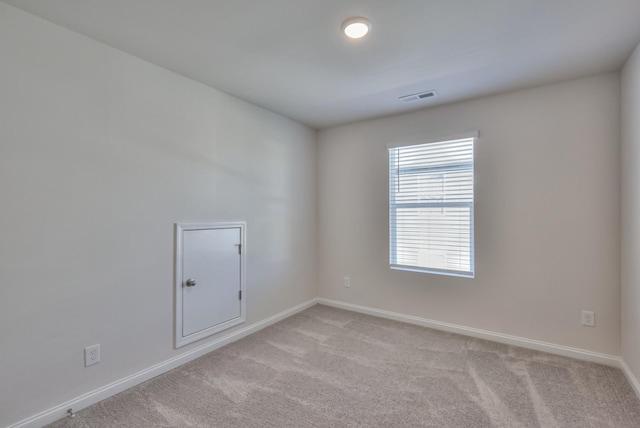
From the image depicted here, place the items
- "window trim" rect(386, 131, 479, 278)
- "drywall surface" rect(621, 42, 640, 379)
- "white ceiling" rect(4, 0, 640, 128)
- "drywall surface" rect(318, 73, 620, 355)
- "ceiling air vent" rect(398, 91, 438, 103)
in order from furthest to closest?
1. "window trim" rect(386, 131, 479, 278)
2. "ceiling air vent" rect(398, 91, 438, 103)
3. "drywall surface" rect(318, 73, 620, 355)
4. "drywall surface" rect(621, 42, 640, 379)
5. "white ceiling" rect(4, 0, 640, 128)

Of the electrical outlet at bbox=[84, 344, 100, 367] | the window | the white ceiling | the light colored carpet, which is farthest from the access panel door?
the window

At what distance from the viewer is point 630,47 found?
85.4 inches

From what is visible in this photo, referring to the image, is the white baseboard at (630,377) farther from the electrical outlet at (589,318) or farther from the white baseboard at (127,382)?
the white baseboard at (127,382)

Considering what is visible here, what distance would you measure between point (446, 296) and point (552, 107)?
81.1 inches

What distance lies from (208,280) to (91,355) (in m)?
0.98

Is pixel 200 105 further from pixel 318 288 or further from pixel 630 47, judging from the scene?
pixel 630 47

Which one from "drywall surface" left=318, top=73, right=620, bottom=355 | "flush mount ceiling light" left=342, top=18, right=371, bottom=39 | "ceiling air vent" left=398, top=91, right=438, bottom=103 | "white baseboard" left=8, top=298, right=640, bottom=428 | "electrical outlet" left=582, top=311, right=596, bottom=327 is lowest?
"white baseboard" left=8, top=298, right=640, bottom=428

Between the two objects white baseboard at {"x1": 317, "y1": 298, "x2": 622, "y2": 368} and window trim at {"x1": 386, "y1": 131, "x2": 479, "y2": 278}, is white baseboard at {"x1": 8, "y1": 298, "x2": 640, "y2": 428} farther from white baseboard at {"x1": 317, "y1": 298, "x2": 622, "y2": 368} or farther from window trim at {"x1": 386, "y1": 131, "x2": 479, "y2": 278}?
window trim at {"x1": 386, "y1": 131, "x2": 479, "y2": 278}

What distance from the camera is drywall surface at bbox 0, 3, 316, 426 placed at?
178 cm

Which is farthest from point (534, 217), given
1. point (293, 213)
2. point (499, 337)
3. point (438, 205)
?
point (293, 213)

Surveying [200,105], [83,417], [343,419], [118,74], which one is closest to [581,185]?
[343,419]

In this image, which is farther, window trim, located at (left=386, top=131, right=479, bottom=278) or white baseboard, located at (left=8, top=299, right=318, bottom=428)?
window trim, located at (left=386, top=131, right=479, bottom=278)

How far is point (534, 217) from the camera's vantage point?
2.83 m

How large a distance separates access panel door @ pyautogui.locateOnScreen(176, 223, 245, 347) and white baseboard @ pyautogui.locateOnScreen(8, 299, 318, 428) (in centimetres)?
12
